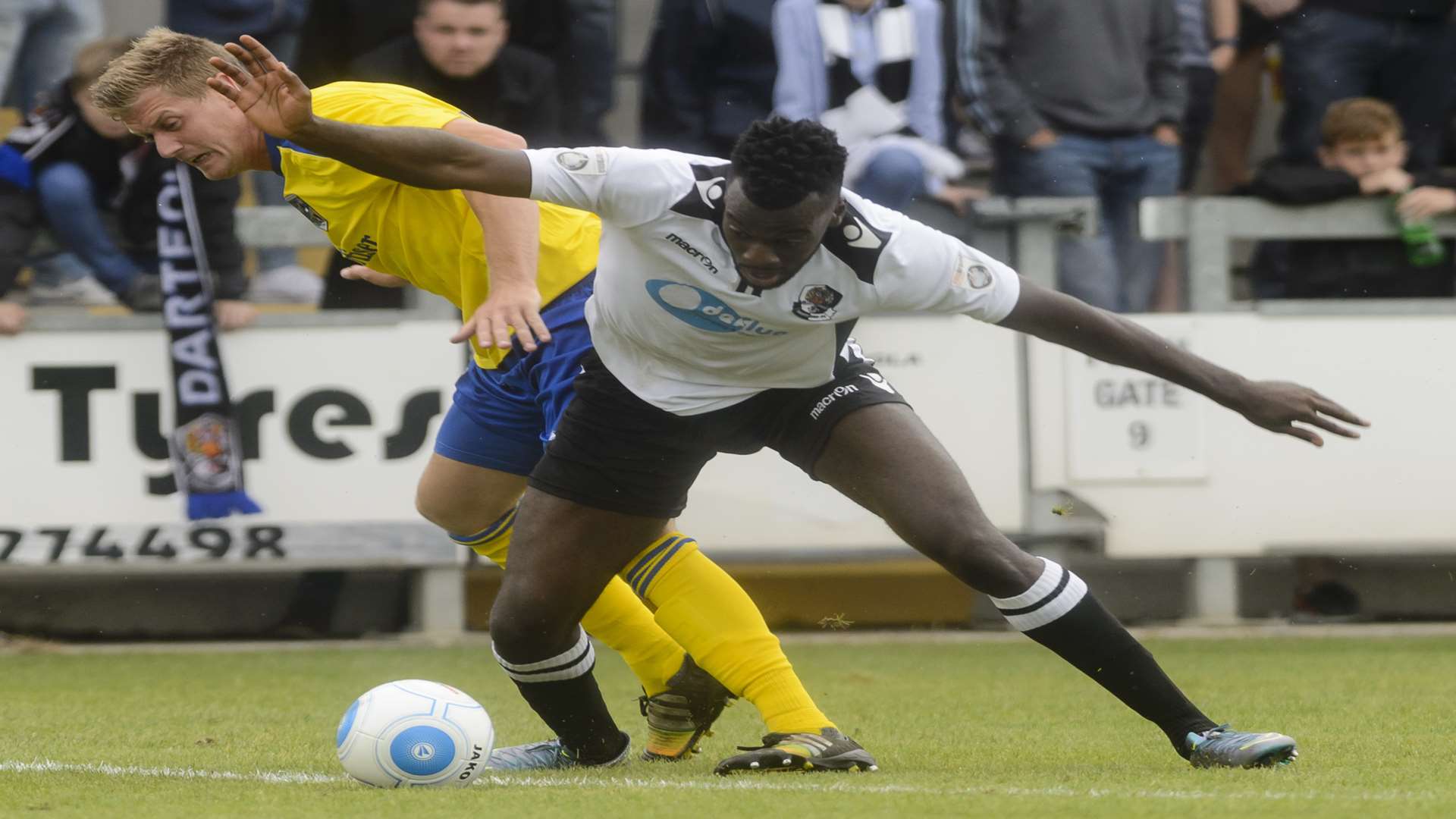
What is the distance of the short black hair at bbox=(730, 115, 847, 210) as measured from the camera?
4320 mm

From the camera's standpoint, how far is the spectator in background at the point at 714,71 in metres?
8.64

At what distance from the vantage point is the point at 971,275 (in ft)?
15.4

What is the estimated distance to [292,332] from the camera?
332 inches

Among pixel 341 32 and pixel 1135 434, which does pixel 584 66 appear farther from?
pixel 1135 434

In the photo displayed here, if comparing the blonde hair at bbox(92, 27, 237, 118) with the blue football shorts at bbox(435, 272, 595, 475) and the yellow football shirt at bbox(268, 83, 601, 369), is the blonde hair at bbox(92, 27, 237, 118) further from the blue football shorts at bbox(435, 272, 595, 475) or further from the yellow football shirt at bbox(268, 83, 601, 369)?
the blue football shorts at bbox(435, 272, 595, 475)

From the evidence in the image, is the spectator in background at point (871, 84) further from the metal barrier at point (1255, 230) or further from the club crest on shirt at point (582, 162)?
the club crest on shirt at point (582, 162)

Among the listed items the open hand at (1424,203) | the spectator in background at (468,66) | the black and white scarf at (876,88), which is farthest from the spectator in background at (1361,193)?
the spectator in background at (468,66)

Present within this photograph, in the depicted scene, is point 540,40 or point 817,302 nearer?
point 817,302

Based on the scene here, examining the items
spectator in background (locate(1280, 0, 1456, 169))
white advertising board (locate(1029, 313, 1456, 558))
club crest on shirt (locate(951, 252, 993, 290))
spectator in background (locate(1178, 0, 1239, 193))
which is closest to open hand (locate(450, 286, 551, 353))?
club crest on shirt (locate(951, 252, 993, 290))

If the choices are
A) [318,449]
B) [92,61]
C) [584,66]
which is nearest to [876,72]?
[584,66]

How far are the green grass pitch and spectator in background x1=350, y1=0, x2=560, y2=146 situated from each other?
2.24 metres

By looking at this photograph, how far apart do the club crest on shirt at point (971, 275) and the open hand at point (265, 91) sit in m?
1.49

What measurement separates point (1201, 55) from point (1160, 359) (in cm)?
541

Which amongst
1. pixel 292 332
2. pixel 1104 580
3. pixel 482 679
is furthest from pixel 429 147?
pixel 1104 580
